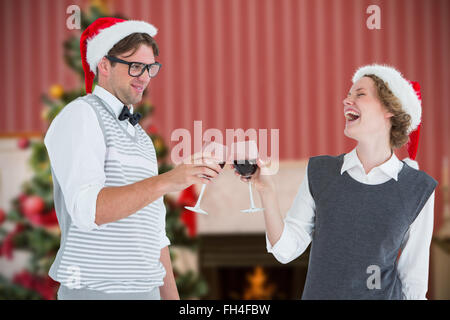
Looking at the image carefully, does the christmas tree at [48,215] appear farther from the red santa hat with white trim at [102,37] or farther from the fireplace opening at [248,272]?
the red santa hat with white trim at [102,37]

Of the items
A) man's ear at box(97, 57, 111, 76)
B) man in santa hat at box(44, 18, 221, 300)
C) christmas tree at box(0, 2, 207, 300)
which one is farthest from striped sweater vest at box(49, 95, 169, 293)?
christmas tree at box(0, 2, 207, 300)

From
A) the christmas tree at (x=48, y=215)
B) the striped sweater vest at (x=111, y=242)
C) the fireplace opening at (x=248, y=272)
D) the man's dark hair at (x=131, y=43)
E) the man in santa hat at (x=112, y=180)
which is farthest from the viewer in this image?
the fireplace opening at (x=248, y=272)

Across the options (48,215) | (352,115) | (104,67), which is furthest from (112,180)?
(48,215)

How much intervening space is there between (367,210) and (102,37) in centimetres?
85

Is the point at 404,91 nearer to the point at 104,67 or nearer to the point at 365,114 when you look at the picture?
the point at 365,114

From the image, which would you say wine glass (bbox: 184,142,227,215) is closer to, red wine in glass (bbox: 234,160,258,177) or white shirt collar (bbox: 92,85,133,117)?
red wine in glass (bbox: 234,160,258,177)

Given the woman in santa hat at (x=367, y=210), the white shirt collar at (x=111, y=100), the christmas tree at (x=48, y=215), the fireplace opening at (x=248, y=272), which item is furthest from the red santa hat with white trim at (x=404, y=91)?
the fireplace opening at (x=248, y=272)

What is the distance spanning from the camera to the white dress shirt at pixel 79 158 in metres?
1.08

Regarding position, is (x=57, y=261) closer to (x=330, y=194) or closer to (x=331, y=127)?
(x=330, y=194)

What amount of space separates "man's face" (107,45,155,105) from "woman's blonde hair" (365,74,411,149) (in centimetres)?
63

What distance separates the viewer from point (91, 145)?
112 centimetres

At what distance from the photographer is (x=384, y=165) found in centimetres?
129

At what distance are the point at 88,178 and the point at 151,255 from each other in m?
0.29
